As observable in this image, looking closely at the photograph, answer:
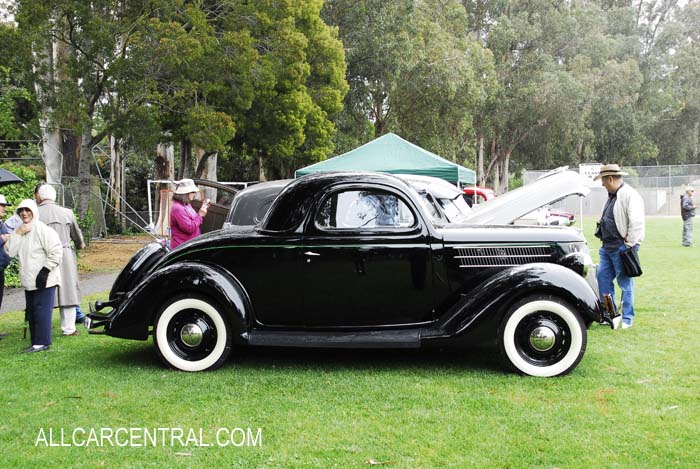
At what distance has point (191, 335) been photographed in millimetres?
5898

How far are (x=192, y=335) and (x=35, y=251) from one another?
2062mm

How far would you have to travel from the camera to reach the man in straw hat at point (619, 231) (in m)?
7.11

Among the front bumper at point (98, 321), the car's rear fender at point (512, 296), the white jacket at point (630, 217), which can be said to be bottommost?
the front bumper at point (98, 321)

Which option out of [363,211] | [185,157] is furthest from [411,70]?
[363,211]

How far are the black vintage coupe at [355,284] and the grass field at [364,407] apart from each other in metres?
0.32

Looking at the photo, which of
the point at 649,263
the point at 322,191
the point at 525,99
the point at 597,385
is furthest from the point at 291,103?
the point at 525,99

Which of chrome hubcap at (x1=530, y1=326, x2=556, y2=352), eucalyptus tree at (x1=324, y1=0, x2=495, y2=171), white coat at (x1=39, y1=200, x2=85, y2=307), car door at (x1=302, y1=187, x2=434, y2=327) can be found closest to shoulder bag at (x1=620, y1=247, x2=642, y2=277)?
chrome hubcap at (x1=530, y1=326, x2=556, y2=352)

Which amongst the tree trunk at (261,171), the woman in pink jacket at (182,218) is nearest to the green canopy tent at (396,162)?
the woman in pink jacket at (182,218)

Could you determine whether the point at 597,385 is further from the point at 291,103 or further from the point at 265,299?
the point at 291,103

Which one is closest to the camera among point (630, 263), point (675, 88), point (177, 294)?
point (177, 294)

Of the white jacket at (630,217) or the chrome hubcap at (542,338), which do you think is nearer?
the chrome hubcap at (542,338)

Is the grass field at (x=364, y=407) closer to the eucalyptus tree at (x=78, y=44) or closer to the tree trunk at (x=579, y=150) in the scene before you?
the eucalyptus tree at (x=78, y=44)

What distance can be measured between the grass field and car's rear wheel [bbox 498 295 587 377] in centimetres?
15

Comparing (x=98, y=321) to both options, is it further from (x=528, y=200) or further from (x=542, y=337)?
(x=528, y=200)
